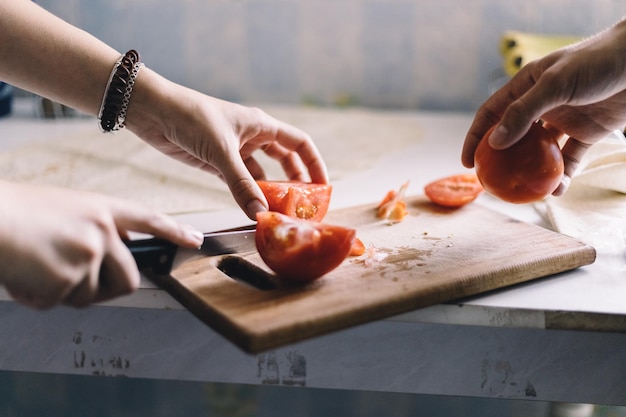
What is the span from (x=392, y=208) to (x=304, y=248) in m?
0.32

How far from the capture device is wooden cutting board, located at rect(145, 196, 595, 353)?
721 mm

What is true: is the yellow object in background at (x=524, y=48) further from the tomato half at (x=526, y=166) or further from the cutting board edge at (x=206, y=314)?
the cutting board edge at (x=206, y=314)

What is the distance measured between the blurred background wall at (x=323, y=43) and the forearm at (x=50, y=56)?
92 cm

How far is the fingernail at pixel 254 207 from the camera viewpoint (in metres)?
0.90

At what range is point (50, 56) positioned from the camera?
0.97 meters

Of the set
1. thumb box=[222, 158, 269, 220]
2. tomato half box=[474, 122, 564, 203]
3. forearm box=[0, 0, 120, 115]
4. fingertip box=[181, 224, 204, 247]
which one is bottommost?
fingertip box=[181, 224, 204, 247]

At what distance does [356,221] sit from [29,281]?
21.3 inches

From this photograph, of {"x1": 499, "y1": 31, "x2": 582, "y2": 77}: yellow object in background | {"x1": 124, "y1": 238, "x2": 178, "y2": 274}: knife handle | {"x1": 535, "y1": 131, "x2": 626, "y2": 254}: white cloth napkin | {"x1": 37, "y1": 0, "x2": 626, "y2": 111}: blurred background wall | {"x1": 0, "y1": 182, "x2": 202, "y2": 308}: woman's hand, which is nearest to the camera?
{"x1": 0, "y1": 182, "x2": 202, "y2": 308}: woman's hand

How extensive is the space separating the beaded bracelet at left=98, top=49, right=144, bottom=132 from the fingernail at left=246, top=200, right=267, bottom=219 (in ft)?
0.88

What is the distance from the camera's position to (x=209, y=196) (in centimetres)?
124

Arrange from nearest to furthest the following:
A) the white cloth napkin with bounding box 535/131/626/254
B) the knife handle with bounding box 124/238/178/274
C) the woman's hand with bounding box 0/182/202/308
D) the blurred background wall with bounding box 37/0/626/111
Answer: the woman's hand with bounding box 0/182/202/308 < the knife handle with bounding box 124/238/178/274 < the white cloth napkin with bounding box 535/131/626/254 < the blurred background wall with bounding box 37/0/626/111

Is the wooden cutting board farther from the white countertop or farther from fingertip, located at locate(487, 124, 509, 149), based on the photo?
fingertip, located at locate(487, 124, 509, 149)

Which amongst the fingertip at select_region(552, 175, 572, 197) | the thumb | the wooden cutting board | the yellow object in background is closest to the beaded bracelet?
the thumb

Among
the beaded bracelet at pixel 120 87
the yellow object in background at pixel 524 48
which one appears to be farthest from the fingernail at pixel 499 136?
the yellow object in background at pixel 524 48
